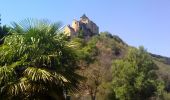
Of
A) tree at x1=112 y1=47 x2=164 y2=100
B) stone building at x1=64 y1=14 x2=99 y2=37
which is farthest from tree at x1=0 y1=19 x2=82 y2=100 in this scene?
stone building at x1=64 y1=14 x2=99 y2=37

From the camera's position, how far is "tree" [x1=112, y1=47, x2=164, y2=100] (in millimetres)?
42219

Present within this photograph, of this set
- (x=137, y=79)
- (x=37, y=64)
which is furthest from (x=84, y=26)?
(x=37, y=64)

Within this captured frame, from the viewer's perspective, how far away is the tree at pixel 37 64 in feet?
37.2

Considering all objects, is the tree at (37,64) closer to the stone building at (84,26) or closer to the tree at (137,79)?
the tree at (137,79)

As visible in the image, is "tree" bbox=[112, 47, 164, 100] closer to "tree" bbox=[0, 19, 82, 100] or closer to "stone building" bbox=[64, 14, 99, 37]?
"tree" bbox=[0, 19, 82, 100]

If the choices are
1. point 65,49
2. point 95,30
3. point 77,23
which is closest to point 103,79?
point 65,49

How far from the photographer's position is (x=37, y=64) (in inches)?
463

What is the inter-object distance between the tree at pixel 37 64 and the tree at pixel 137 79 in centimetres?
3001

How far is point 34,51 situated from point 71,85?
1.40 m

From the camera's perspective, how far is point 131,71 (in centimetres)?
4350

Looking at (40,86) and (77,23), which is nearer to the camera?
(40,86)

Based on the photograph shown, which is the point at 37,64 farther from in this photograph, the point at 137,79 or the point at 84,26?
the point at 84,26

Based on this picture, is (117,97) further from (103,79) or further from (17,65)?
(17,65)

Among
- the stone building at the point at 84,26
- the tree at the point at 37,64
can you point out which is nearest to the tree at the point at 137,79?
the tree at the point at 37,64
